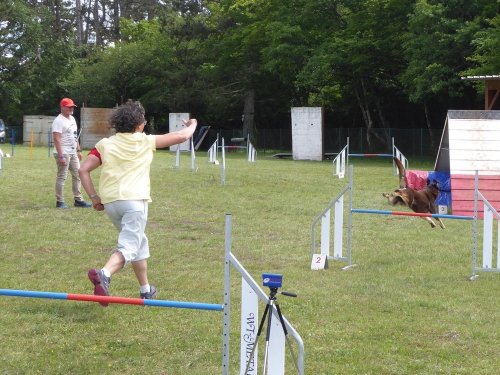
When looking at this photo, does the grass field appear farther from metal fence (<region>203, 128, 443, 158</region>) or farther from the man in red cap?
metal fence (<region>203, 128, 443, 158</region>)

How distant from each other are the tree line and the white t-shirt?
19.5 meters

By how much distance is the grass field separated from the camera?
5.24m

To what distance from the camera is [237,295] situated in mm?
6977

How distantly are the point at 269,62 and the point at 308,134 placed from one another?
23.6ft

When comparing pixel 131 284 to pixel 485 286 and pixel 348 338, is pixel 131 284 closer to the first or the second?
pixel 348 338

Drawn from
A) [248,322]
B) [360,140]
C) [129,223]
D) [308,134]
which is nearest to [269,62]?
[360,140]

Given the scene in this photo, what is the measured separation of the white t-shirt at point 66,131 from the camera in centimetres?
1193

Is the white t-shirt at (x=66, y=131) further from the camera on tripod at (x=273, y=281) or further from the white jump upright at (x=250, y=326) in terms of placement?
the camera on tripod at (x=273, y=281)

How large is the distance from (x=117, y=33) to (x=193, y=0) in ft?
52.6

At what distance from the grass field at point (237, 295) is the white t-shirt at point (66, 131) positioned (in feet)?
3.40

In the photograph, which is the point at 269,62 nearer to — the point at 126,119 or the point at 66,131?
the point at 66,131

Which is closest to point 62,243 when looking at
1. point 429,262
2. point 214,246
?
point 214,246

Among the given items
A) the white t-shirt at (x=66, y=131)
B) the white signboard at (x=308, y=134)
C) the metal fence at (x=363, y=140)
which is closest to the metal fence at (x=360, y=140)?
the metal fence at (x=363, y=140)

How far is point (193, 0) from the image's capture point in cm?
5516
